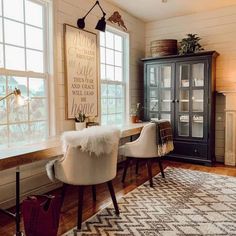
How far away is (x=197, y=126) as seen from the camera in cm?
442

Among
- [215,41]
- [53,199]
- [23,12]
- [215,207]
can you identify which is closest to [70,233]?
[53,199]

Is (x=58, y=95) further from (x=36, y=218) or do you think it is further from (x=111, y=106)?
(x=36, y=218)

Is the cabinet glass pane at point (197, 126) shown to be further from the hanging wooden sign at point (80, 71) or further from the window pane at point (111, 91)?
the hanging wooden sign at point (80, 71)

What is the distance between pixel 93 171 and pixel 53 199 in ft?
1.40

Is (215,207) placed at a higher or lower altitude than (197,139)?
lower

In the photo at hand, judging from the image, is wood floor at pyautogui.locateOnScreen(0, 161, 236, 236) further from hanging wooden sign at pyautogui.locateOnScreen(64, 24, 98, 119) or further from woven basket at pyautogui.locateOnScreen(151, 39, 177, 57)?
woven basket at pyautogui.locateOnScreen(151, 39, 177, 57)

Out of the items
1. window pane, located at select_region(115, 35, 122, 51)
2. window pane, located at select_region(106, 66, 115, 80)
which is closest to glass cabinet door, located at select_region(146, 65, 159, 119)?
window pane, located at select_region(115, 35, 122, 51)

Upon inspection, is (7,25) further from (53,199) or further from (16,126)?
(53,199)

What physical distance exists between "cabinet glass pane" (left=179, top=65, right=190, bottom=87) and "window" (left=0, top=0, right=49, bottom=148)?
2.42 metres

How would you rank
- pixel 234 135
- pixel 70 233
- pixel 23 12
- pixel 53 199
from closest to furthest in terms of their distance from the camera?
pixel 53 199, pixel 70 233, pixel 23 12, pixel 234 135

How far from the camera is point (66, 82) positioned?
10.8 ft

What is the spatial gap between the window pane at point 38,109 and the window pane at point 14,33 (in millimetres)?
670

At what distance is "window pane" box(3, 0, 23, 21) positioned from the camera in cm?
268

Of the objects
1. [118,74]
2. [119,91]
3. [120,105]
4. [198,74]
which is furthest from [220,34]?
[120,105]
